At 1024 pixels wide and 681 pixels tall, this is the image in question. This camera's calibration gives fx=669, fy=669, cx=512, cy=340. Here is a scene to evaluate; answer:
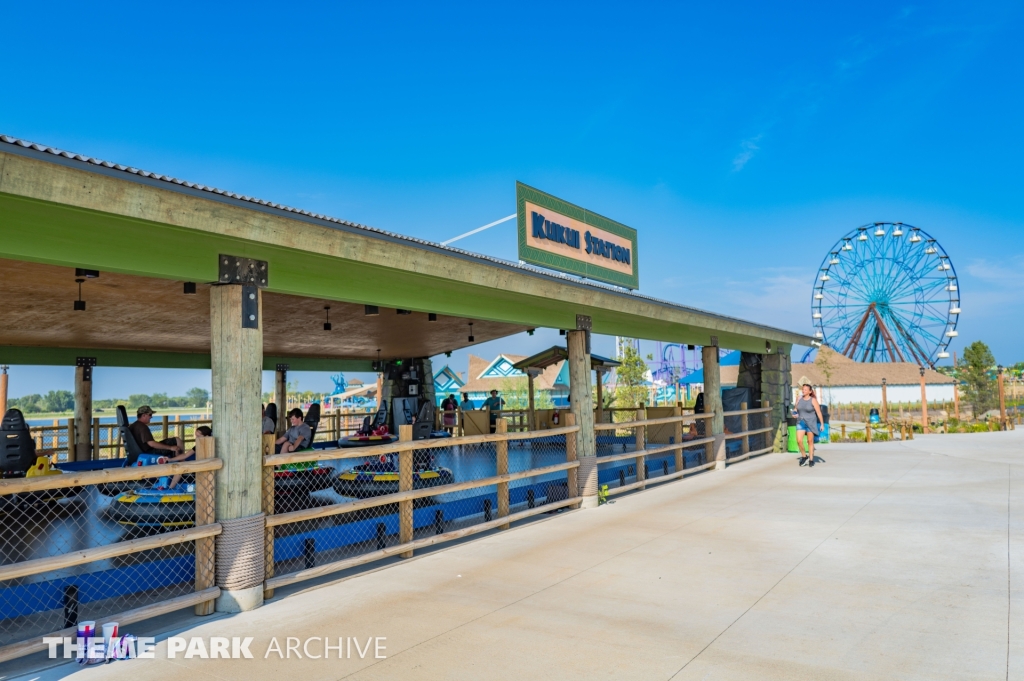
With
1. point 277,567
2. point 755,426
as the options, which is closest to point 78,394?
point 277,567

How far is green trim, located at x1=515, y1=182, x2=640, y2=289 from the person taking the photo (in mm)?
9461

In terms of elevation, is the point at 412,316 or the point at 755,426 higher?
the point at 412,316

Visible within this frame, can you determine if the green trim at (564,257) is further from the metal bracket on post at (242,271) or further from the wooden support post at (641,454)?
the metal bracket on post at (242,271)

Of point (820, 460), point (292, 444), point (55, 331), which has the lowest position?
point (820, 460)

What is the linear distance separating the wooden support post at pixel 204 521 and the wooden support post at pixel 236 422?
6 centimetres

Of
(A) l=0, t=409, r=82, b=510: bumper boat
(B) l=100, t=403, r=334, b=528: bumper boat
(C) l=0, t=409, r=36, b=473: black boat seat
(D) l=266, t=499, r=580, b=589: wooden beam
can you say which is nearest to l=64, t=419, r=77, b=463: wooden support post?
(A) l=0, t=409, r=82, b=510: bumper boat

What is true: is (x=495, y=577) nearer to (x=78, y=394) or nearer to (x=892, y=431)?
(x=78, y=394)

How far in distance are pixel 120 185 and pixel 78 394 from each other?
43.6 ft

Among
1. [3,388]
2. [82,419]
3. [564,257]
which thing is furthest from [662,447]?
[3,388]

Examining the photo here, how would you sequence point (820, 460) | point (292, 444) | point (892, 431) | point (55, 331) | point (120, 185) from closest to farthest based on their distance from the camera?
point (120, 185) → point (292, 444) → point (55, 331) → point (820, 460) → point (892, 431)

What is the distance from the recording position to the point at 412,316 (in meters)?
12.8

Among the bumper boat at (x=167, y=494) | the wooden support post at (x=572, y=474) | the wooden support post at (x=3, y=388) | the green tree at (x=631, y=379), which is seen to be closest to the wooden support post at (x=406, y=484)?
the bumper boat at (x=167, y=494)

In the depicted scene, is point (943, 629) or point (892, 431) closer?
point (943, 629)

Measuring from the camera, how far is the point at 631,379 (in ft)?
158
